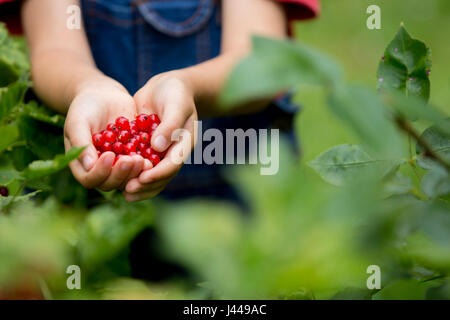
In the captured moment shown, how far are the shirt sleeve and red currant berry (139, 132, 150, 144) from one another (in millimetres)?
641

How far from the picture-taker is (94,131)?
96cm

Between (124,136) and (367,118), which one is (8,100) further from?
(367,118)

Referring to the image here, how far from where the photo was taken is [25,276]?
1.17ft

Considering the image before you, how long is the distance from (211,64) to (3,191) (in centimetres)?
61

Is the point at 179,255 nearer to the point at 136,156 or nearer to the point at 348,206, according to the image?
the point at 348,206

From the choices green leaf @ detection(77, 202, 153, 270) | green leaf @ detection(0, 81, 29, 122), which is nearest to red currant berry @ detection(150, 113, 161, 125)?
green leaf @ detection(0, 81, 29, 122)

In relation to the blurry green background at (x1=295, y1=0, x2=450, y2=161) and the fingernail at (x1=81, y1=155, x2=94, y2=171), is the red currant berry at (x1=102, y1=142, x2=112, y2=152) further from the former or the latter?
the blurry green background at (x1=295, y1=0, x2=450, y2=161)

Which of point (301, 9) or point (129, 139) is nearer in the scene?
point (129, 139)

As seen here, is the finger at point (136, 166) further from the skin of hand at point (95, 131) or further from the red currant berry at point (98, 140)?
the red currant berry at point (98, 140)

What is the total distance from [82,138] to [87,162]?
44mm

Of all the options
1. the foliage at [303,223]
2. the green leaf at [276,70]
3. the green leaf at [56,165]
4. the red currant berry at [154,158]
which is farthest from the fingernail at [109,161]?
the green leaf at [276,70]

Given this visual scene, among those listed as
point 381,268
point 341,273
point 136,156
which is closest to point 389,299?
point 381,268

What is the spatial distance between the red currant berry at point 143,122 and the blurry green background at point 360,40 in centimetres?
170

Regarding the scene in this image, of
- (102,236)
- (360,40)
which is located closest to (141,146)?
(102,236)
